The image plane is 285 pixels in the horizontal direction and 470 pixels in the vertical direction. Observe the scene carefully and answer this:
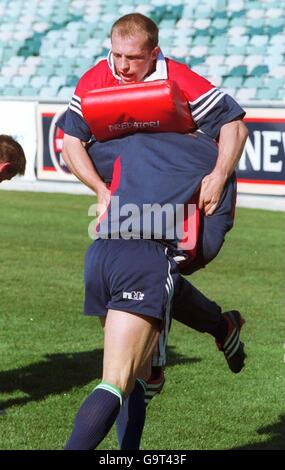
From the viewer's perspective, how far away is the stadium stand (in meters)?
20.5

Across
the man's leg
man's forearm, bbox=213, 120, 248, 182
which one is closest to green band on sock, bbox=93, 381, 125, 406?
the man's leg

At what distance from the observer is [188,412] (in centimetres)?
587

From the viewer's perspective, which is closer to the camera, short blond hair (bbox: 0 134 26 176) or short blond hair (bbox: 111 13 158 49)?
short blond hair (bbox: 111 13 158 49)

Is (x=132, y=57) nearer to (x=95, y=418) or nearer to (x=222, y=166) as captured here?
(x=222, y=166)

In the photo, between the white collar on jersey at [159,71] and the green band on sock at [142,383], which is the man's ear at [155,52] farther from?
the green band on sock at [142,383]

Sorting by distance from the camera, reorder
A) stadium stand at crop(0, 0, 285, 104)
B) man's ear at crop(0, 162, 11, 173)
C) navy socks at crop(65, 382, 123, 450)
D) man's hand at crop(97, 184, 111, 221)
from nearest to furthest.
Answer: navy socks at crop(65, 382, 123, 450), man's hand at crop(97, 184, 111, 221), man's ear at crop(0, 162, 11, 173), stadium stand at crop(0, 0, 285, 104)

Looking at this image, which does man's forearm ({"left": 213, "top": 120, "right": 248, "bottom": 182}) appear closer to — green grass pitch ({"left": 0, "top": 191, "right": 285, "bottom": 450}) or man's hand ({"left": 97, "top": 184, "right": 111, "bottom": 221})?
man's hand ({"left": 97, "top": 184, "right": 111, "bottom": 221})

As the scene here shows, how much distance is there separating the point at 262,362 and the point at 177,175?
335 centimetres

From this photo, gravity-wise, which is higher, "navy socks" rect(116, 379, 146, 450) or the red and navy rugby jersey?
the red and navy rugby jersey

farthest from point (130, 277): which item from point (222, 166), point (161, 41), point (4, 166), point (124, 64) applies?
point (161, 41)

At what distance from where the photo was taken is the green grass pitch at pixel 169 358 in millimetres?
5480

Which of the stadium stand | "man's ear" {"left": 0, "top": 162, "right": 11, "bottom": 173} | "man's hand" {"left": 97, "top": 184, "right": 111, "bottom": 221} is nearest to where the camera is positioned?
"man's hand" {"left": 97, "top": 184, "right": 111, "bottom": 221}

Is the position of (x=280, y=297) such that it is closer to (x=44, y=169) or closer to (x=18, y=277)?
(x=18, y=277)

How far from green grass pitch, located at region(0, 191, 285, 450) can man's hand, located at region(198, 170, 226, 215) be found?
1.57m
